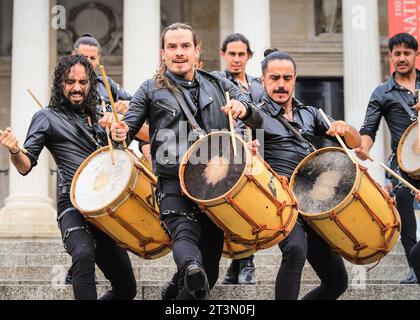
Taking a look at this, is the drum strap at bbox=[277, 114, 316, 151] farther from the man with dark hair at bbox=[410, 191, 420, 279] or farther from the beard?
the beard

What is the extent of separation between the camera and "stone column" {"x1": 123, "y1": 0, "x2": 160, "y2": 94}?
66.6ft

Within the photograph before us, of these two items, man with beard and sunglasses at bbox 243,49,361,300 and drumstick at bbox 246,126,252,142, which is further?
man with beard and sunglasses at bbox 243,49,361,300

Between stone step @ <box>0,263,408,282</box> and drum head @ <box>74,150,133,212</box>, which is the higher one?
drum head @ <box>74,150,133,212</box>

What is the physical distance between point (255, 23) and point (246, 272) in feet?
36.7

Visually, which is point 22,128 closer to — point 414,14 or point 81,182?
point 414,14

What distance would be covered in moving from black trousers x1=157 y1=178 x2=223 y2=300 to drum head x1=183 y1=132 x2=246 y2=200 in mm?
181

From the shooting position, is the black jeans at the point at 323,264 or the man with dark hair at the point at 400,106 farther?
the man with dark hair at the point at 400,106

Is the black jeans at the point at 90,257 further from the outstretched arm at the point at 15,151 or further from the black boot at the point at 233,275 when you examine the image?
the black boot at the point at 233,275

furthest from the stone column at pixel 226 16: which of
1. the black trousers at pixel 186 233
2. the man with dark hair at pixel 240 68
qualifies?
the black trousers at pixel 186 233

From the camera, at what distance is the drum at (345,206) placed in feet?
24.3

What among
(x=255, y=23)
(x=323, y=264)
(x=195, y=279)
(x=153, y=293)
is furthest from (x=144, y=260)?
(x=255, y=23)

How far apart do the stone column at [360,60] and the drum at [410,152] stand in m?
12.0

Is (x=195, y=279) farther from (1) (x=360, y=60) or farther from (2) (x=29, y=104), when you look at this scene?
(1) (x=360, y=60)

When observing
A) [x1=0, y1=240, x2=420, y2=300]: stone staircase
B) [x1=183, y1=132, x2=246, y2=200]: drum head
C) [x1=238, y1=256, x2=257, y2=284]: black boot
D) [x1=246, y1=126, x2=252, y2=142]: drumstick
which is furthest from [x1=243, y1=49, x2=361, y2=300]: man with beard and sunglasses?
[x1=238, y1=256, x2=257, y2=284]: black boot
